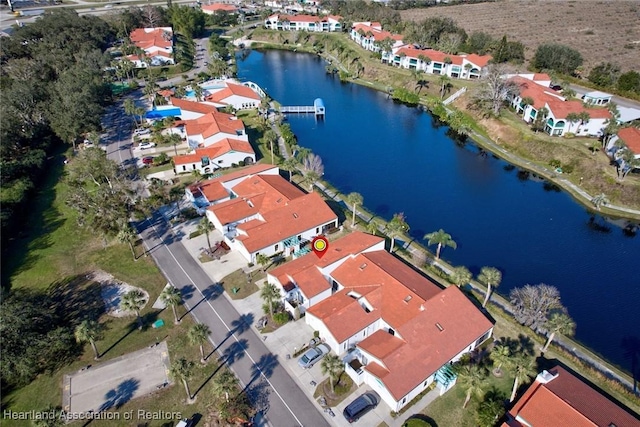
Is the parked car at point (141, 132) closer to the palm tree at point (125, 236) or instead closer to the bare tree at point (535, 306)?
the palm tree at point (125, 236)

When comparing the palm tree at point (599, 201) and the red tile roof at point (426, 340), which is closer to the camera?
the red tile roof at point (426, 340)

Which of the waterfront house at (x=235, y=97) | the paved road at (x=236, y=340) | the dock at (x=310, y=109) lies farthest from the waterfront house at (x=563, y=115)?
the paved road at (x=236, y=340)

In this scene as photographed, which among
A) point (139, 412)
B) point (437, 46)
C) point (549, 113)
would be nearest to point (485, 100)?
point (549, 113)

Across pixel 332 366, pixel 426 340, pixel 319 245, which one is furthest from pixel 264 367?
pixel 319 245

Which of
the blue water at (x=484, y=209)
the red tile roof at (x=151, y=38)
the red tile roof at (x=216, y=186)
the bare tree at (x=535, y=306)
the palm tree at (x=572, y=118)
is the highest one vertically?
the red tile roof at (x=151, y=38)

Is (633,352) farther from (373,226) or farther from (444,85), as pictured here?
(444,85)

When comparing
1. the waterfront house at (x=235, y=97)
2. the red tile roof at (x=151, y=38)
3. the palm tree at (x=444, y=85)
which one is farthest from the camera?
the red tile roof at (x=151, y=38)

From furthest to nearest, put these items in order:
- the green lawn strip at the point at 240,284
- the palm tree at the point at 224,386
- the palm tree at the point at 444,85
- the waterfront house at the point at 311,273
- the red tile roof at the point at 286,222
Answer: the palm tree at the point at 444,85, the red tile roof at the point at 286,222, the green lawn strip at the point at 240,284, the waterfront house at the point at 311,273, the palm tree at the point at 224,386
